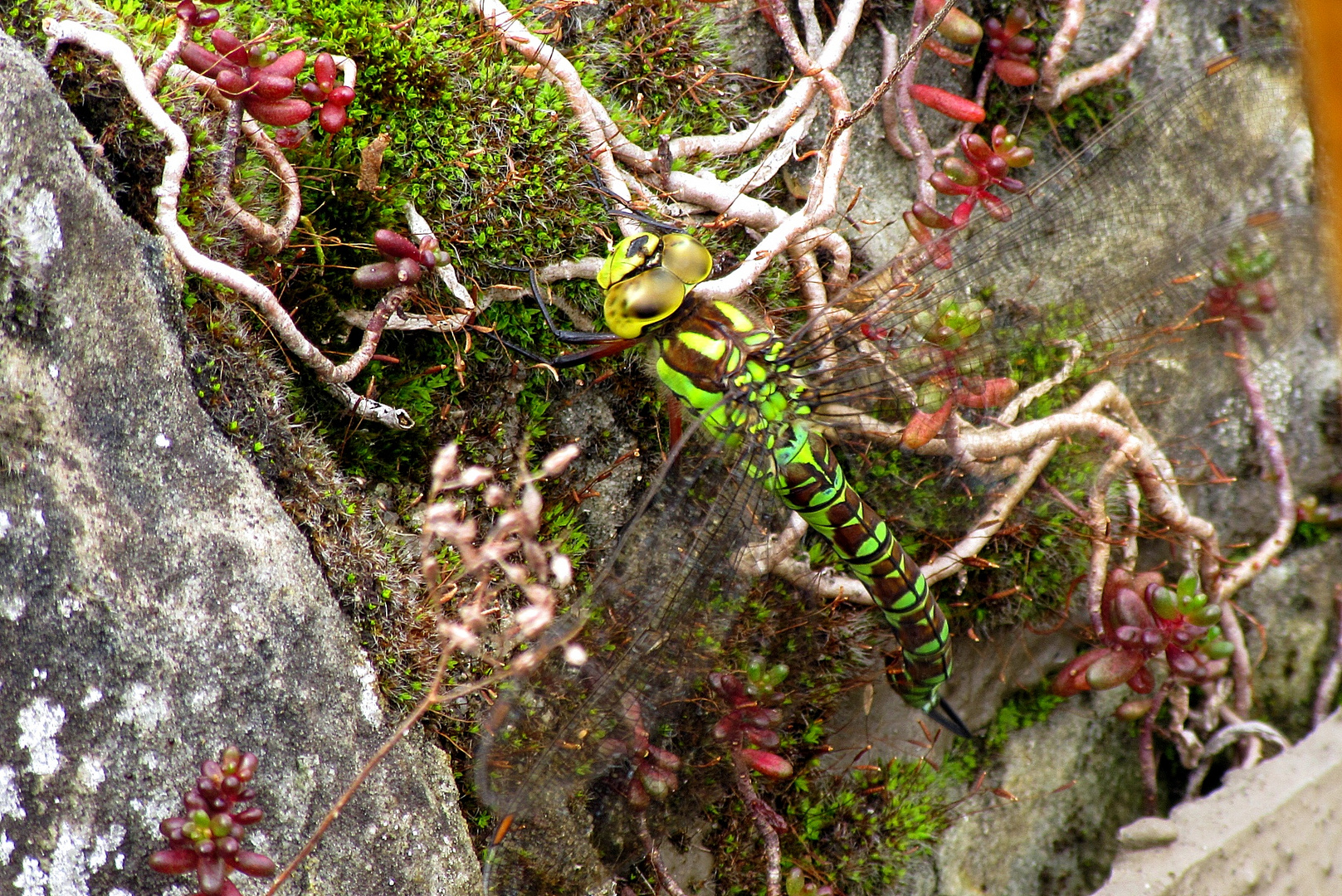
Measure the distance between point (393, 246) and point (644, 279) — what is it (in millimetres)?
575

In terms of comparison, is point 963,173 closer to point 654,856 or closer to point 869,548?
point 869,548

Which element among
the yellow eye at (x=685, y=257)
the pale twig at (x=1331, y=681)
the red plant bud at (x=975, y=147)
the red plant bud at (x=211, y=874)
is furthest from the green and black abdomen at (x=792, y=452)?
the pale twig at (x=1331, y=681)

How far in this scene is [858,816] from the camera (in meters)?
2.44

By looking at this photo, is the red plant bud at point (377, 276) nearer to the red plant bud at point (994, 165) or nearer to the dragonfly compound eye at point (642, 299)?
the dragonfly compound eye at point (642, 299)

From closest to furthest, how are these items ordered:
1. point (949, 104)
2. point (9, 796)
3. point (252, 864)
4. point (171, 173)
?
point (9, 796)
point (252, 864)
point (171, 173)
point (949, 104)

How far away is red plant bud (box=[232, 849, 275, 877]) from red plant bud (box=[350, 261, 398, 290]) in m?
1.12

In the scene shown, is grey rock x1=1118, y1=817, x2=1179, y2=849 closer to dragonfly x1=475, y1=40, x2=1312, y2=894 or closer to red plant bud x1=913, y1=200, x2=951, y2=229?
dragonfly x1=475, y1=40, x2=1312, y2=894

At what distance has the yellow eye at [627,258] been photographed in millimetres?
2062

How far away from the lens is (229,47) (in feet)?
5.53

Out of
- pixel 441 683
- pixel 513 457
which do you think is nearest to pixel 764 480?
pixel 513 457

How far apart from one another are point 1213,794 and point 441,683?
2.42 m

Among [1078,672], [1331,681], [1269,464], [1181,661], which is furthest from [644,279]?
[1331,681]

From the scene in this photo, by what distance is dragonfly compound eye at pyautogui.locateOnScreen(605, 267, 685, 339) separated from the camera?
81.6 inches

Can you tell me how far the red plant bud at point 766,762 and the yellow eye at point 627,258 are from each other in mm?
1215
